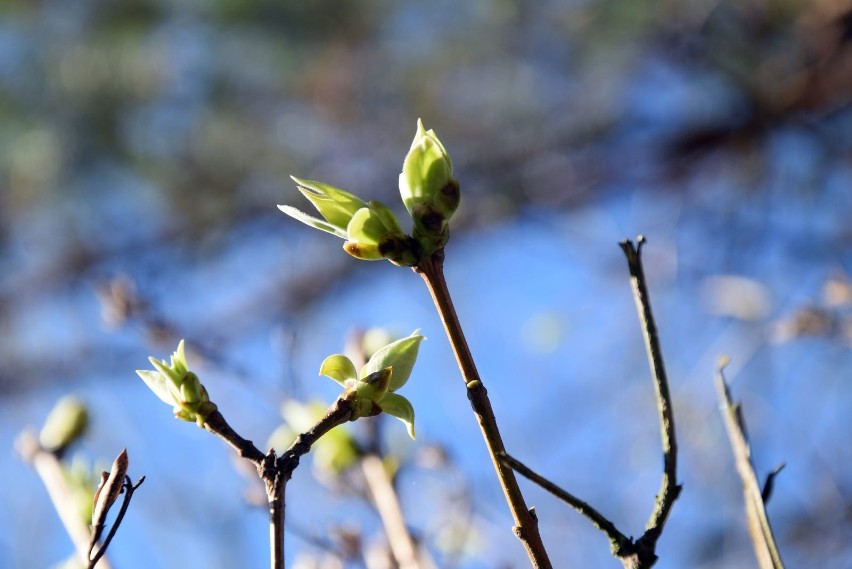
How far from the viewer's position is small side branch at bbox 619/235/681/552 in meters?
0.36

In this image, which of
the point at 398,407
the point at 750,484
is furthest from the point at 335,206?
the point at 750,484

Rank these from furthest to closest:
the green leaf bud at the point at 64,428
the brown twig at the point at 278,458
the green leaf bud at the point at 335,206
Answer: the green leaf bud at the point at 64,428 < the green leaf bud at the point at 335,206 < the brown twig at the point at 278,458

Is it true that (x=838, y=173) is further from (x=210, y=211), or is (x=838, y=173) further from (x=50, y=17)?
(x=50, y=17)

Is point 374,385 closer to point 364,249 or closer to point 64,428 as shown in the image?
point 364,249

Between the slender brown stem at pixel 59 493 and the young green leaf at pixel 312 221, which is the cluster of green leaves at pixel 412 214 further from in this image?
the slender brown stem at pixel 59 493

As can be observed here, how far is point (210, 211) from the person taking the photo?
271 centimetres

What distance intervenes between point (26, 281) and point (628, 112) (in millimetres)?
1843

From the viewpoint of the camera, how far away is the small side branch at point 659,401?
36cm

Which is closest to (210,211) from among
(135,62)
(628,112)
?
(135,62)

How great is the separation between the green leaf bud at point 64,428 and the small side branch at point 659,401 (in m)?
0.42

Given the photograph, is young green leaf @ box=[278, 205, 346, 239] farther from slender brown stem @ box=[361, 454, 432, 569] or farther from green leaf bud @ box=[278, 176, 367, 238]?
slender brown stem @ box=[361, 454, 432, 569]

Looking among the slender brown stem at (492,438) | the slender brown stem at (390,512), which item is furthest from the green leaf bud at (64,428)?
the slender brown stem at (492,438)

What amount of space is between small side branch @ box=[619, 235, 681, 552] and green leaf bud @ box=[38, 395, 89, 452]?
42 centimetres

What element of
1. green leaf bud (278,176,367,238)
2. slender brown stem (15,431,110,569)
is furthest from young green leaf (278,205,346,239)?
slender brown stem (15,431,110,569)
